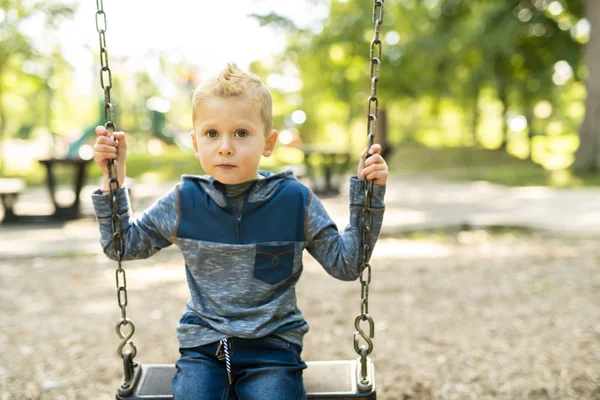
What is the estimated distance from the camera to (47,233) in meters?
7.54

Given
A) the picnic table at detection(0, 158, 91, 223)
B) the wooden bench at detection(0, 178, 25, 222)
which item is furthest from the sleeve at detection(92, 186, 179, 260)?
the wooden bench at detection(0, 178, 25, 222)

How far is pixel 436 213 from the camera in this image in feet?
27.8

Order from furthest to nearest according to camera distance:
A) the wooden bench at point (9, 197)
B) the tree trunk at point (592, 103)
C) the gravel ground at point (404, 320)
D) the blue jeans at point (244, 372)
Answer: the tree trunk at point (592, 103)
the wooden bench at point (9, 197)
the gravel ground at point (404, 320)
the blue jeans at point (244, 372)

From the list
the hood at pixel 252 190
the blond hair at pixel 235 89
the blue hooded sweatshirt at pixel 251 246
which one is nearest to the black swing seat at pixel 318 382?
the blue hooded sweatshirt at pixel 251 246

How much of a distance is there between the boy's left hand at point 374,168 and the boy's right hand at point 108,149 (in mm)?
808

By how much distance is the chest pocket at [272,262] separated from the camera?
185 cm

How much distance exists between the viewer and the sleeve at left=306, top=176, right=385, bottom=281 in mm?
1888

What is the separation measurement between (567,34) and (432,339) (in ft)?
49.4

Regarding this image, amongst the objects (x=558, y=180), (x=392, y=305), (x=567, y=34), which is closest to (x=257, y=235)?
(x=392, y=305)

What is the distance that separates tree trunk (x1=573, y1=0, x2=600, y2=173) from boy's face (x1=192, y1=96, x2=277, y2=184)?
13654 millimetres

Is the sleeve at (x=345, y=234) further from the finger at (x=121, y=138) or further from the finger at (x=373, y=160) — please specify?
the finger at (x=121, y=138)

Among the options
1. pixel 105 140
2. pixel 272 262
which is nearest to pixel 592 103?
pixel 272 262

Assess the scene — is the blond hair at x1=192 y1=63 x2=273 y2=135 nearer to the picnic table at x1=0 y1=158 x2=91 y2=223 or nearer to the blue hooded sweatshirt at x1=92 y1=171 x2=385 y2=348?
the blue hooded sweatshirt at x1=92 y1=171 x2=385 y2=348

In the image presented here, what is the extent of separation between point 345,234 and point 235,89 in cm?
57
